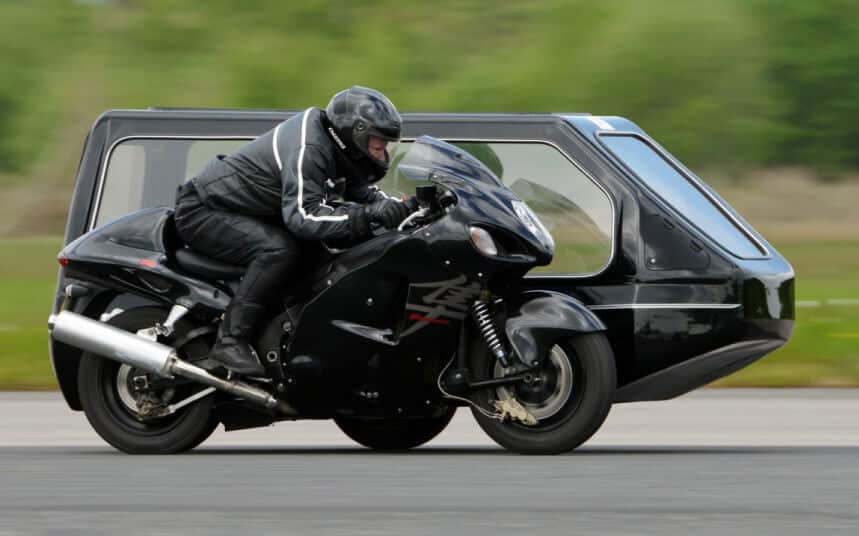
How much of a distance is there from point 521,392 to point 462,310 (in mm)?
439

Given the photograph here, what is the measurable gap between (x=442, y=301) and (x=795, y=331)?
28.4 feet

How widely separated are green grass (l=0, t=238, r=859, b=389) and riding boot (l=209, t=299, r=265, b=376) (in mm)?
5933

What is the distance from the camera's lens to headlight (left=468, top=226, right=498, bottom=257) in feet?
25.6

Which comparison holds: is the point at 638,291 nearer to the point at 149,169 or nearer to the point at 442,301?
the point at 442,301

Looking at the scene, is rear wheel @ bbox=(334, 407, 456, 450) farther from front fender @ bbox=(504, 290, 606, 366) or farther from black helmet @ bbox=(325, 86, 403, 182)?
black helmet @ bbox=(325, 86, 403, 182)

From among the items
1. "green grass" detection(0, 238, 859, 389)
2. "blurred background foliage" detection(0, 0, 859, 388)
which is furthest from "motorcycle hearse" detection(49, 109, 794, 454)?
"blurred background foliage" detection(0, 0, 859, 388)

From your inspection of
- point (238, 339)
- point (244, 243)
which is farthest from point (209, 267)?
point (238, 339)

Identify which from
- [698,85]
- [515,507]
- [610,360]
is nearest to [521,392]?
[610,360]

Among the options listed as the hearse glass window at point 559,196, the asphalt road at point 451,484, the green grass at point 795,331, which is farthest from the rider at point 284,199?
the green grass at point 795,331

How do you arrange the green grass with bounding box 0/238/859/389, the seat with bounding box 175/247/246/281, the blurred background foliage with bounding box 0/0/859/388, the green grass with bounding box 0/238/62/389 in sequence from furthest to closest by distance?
the blurred background foliage with bounding box 0/0/859/388, the green grass with bounding box 0/238/62/389, the green grass with bounding box 0/238/859/389, the seat with bounding box 175/247/246/281

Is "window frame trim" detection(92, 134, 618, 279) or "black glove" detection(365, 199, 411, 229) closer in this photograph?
"black glove" detection(365, 199, 411, 229)

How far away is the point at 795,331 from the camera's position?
1600 centimetres

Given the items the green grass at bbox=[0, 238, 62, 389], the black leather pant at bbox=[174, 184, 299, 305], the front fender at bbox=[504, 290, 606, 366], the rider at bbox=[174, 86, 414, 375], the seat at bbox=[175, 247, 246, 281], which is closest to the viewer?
the front fender at bbox=[504, 290, 606, 366]

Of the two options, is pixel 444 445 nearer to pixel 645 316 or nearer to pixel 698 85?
pixel 645 316
